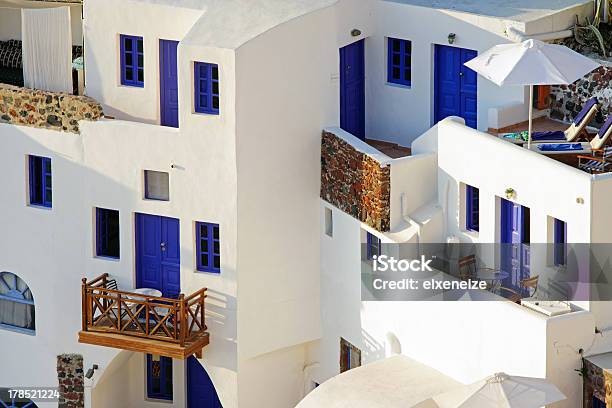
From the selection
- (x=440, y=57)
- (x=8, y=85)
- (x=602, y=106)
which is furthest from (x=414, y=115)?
(x=8, y=85)

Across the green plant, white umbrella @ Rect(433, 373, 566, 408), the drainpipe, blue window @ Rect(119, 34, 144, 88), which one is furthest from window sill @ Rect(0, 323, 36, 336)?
the green plant

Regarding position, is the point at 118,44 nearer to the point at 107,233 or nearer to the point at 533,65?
the point at 107,233

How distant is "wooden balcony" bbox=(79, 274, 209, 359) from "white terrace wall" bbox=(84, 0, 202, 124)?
4.07 m

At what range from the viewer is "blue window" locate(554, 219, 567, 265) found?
46406 mm

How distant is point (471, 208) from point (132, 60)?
8.86 m

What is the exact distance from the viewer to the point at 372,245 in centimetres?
5128

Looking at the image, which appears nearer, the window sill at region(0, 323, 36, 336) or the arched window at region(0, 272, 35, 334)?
the arched window at region(0, 272, 35, 334)

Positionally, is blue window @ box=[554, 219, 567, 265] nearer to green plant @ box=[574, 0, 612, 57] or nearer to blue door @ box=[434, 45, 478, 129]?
blue door @ box=[434, 45, 478, 129]

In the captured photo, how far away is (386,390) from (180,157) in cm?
743

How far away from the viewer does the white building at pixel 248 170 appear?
166ft

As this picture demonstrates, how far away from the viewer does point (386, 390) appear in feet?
159

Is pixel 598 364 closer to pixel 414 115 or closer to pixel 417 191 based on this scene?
pixel 417 191

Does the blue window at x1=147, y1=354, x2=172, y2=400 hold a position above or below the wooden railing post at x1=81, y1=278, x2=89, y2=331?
below

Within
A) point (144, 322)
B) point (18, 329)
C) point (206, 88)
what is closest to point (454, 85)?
point (206, 88)
